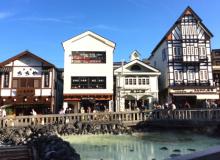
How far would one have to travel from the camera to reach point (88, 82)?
3494cm

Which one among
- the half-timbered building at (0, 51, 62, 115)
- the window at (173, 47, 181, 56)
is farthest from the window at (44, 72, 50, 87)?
the window at (173, 47, 181, 56)

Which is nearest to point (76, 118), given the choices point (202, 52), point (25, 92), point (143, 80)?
point (25, 92)

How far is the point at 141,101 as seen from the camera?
35719 mm

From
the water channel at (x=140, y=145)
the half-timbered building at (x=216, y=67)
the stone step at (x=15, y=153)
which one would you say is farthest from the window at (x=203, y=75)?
the stone step at (x=15, y=153)

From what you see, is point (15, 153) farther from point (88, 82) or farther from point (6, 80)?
point (6, 80)

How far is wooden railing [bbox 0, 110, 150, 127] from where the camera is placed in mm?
24266

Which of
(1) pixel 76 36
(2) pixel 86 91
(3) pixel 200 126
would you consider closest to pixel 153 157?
(3) pixel 200 126

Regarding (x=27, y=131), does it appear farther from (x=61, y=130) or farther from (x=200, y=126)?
(x=200, y=126)

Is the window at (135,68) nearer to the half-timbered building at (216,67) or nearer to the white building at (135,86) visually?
the white building at (135,86)

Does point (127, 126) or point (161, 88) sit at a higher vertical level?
point (161, 88)

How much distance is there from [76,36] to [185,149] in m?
21.8

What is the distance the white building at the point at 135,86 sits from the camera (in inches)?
1384

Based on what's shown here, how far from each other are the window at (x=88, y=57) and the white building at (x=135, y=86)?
2.40 metres

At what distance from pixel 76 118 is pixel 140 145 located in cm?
737
